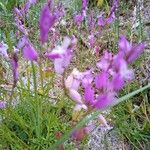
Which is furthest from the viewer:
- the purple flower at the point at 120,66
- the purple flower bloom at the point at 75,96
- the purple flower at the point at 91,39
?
the purple flower at the point at 91,39

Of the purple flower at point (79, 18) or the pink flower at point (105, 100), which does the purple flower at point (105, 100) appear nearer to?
the pink flower at point (105, 100)

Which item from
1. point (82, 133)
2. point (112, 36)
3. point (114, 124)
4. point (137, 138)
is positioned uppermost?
point (112, 36)

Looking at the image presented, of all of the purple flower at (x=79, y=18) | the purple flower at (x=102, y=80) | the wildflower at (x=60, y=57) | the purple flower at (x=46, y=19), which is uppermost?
the purple flower at (x=79, y=18)

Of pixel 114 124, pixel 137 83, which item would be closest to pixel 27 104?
pixel 114 124

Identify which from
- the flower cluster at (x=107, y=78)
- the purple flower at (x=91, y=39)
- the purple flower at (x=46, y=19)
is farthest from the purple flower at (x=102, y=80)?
the purple flower at (x=91, y=39)

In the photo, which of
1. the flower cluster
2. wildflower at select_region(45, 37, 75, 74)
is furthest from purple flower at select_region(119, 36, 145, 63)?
wildflower at select_region(45, 37, 75, 74)

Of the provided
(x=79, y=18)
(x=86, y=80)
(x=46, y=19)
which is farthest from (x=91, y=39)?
(x=46, y=19)

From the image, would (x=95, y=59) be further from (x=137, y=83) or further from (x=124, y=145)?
(x=124, y=145)

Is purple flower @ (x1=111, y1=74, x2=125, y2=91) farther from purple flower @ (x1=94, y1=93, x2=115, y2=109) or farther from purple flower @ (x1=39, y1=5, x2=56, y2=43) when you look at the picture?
purple flower @ (x1=39, y1=5, x2=56, y2=43)
